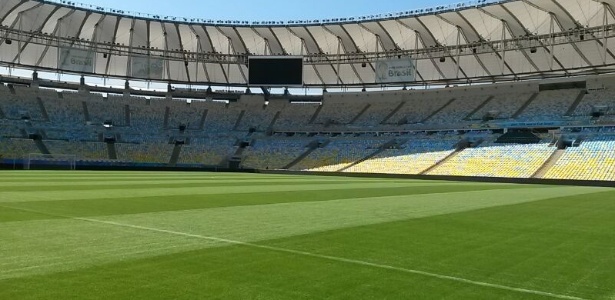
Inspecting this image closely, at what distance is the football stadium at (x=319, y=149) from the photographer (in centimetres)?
658

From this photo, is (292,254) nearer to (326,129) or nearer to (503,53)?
(503,53)

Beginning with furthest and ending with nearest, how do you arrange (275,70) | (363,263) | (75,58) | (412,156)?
(275,70) → (75,58) → (412,156) → (363,263)

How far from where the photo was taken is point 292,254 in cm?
689

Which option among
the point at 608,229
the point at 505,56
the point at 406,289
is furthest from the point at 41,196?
the point at 505,56

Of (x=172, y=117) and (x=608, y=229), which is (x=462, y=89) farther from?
(x=608, y=229)

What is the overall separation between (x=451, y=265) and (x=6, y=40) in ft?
168

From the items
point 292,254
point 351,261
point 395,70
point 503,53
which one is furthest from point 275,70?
point 351,261

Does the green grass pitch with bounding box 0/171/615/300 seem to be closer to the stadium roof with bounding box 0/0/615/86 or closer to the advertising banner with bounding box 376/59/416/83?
the stadium roof with bounding box 0/0/615/86

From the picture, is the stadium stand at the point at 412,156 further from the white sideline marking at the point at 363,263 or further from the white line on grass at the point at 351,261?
the white sideline marking at the point at 363,263

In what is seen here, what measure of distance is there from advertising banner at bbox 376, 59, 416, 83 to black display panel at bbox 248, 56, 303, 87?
8.51 meters

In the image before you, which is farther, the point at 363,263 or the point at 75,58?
the point at 75,58

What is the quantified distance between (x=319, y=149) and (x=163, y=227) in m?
47.7

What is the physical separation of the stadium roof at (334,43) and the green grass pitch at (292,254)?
37.8 metres

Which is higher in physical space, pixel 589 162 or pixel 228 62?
pixel 228 62
